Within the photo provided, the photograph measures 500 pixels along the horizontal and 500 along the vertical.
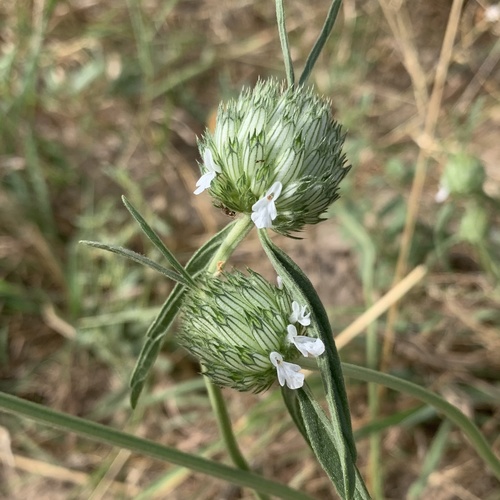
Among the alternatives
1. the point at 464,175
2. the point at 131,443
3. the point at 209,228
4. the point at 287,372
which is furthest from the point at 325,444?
the point at 209,228

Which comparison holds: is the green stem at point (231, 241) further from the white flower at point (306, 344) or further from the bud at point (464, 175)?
the bud at point (464, 175)

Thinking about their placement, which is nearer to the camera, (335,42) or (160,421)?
(160,421)

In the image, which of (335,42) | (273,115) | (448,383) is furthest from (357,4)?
(273,115)

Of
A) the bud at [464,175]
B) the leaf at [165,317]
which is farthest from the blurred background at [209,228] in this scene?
the leaf at [165,317]

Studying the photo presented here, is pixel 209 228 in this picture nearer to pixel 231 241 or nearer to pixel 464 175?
pixel 464 175

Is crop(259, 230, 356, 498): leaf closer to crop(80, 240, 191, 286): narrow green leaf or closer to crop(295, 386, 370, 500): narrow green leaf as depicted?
crop(295, 386, 370, 500): narrow green leaf

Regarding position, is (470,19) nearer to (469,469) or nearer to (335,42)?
(335,42)
